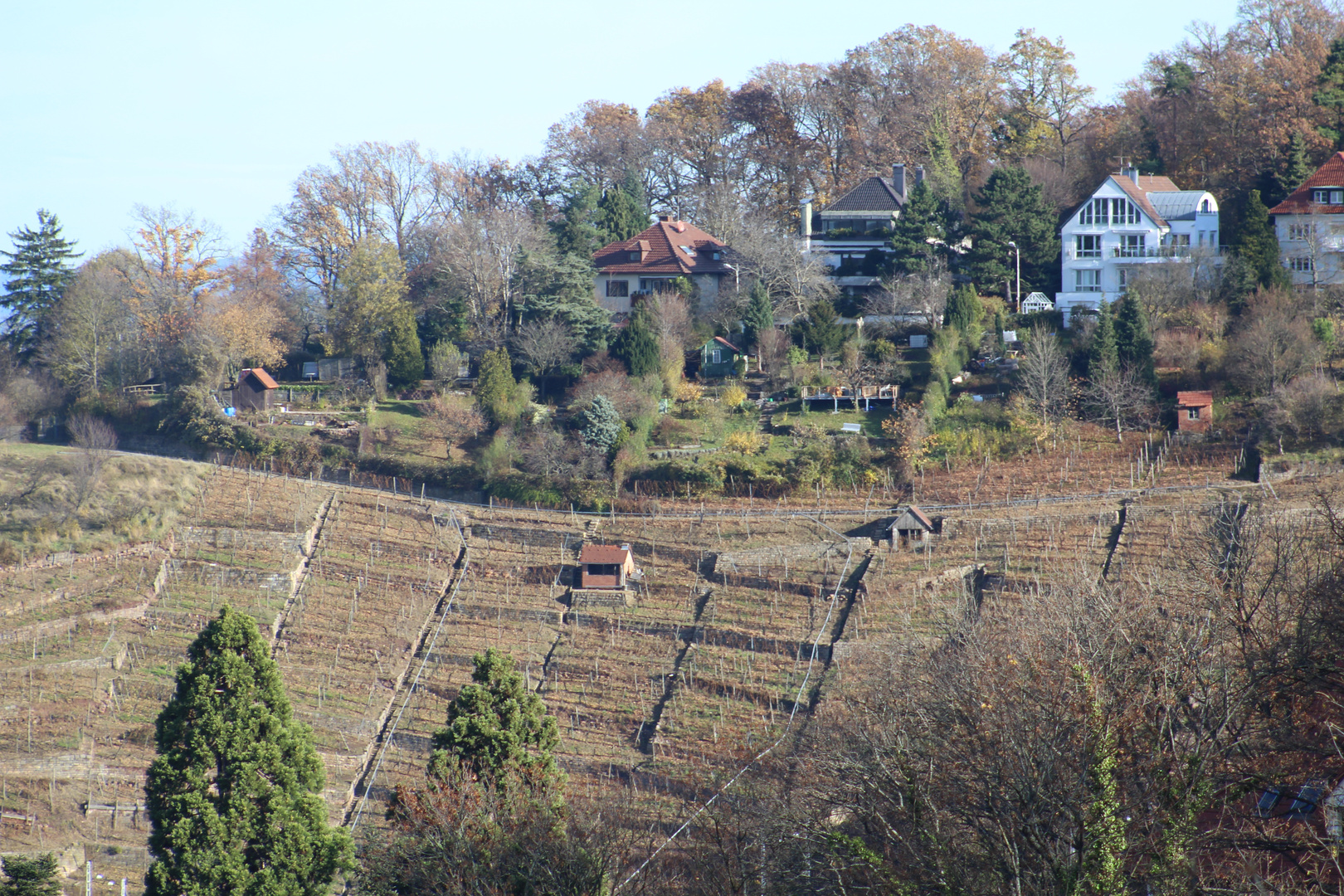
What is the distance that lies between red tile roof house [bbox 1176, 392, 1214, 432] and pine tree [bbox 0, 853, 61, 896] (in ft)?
110

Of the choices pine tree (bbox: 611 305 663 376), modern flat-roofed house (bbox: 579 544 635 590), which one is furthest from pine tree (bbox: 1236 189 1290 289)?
modern flat-roofed house (bbox: 579 544 635 590)

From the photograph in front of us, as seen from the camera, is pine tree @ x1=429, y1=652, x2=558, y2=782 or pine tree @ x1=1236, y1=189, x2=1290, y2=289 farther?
pine tree @ x1=1236, y1=189, x2=1290, y2=289

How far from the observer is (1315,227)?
4856 centimetres

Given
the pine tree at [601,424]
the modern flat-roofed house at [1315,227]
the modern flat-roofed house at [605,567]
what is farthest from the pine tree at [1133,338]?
the modern flat-roofed house at [605,567]

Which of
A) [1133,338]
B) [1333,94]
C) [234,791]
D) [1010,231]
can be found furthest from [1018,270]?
[234,791]

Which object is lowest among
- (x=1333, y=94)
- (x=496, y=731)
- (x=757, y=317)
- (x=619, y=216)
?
(x=496, y=731)

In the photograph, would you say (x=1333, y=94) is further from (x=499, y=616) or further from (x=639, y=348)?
(x=499, y=616)

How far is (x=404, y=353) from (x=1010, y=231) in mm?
23255

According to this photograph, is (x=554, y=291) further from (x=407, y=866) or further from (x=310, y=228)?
(x=407, y=866)

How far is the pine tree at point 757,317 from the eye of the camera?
50.1 metres

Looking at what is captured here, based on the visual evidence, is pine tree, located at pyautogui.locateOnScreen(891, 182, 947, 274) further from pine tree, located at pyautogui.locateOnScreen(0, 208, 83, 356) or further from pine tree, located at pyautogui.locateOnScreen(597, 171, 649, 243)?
pine tree, located at pyautogui.locateOnScreen(0, 208, 83, 356)

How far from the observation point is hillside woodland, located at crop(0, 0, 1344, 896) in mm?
18406

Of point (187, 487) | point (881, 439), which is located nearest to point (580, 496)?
point (881, 439)

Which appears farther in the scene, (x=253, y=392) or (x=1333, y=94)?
(x=1333, y=94)
